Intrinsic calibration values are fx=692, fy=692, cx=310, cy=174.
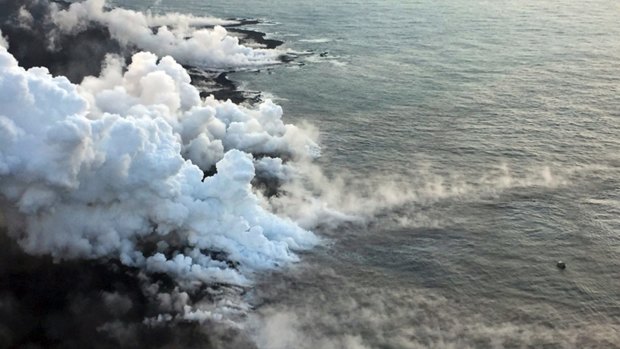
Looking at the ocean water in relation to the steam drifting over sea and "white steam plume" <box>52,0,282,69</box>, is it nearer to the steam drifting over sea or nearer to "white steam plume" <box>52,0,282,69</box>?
the steam drifting over sea

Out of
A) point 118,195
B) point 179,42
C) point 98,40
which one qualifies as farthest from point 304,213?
point 98,40

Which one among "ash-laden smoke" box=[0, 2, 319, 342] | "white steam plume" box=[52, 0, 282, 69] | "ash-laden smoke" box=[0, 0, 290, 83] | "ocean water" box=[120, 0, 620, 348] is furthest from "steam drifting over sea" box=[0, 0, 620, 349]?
"white steam plume" box=[52, 0, 282, 69]

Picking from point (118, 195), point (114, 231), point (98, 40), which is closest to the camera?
point (114, 231)

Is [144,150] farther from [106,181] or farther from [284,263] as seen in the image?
[284,263]

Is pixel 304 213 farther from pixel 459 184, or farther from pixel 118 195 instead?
pixel 459 184

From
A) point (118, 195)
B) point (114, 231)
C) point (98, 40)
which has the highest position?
point (98, 40)

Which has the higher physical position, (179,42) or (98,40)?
(98,40)

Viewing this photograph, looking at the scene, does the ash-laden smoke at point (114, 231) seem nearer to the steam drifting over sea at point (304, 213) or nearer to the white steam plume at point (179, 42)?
the steam drifting over sea at point (304, 213)

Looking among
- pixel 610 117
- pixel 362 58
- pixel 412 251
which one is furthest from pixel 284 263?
pixel 362 58
